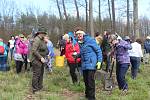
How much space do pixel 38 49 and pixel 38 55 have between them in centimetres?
36

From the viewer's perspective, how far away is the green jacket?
1089 centimetres

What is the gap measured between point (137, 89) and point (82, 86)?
191cm

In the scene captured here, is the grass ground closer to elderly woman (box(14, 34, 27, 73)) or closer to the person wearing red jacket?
the person wearing red jacket

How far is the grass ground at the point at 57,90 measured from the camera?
10.6 meters

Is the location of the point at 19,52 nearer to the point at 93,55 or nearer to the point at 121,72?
the point at 121,72

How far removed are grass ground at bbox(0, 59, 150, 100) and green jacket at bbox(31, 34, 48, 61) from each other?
1.07 m

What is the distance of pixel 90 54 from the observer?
10094 mm

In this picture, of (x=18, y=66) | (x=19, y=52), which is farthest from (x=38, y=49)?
(x=18, y=66)

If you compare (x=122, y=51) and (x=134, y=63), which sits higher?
(x=122, y=51)

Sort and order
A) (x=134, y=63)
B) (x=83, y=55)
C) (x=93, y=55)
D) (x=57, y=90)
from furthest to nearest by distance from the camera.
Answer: (x=134, y=63) < (x=57, y=90) < (x=83, y=55) < (x=93, y=55)

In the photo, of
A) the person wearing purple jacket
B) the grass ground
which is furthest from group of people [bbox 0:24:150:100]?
the grass ground

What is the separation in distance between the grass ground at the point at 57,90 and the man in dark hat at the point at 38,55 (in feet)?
1.42

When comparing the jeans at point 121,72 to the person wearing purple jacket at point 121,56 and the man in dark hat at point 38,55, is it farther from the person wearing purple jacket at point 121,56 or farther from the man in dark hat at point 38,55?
the man in dark hat at point 38,55

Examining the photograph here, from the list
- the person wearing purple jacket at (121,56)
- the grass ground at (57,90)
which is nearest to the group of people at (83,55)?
the person wearing purple jacket at (121,56)
